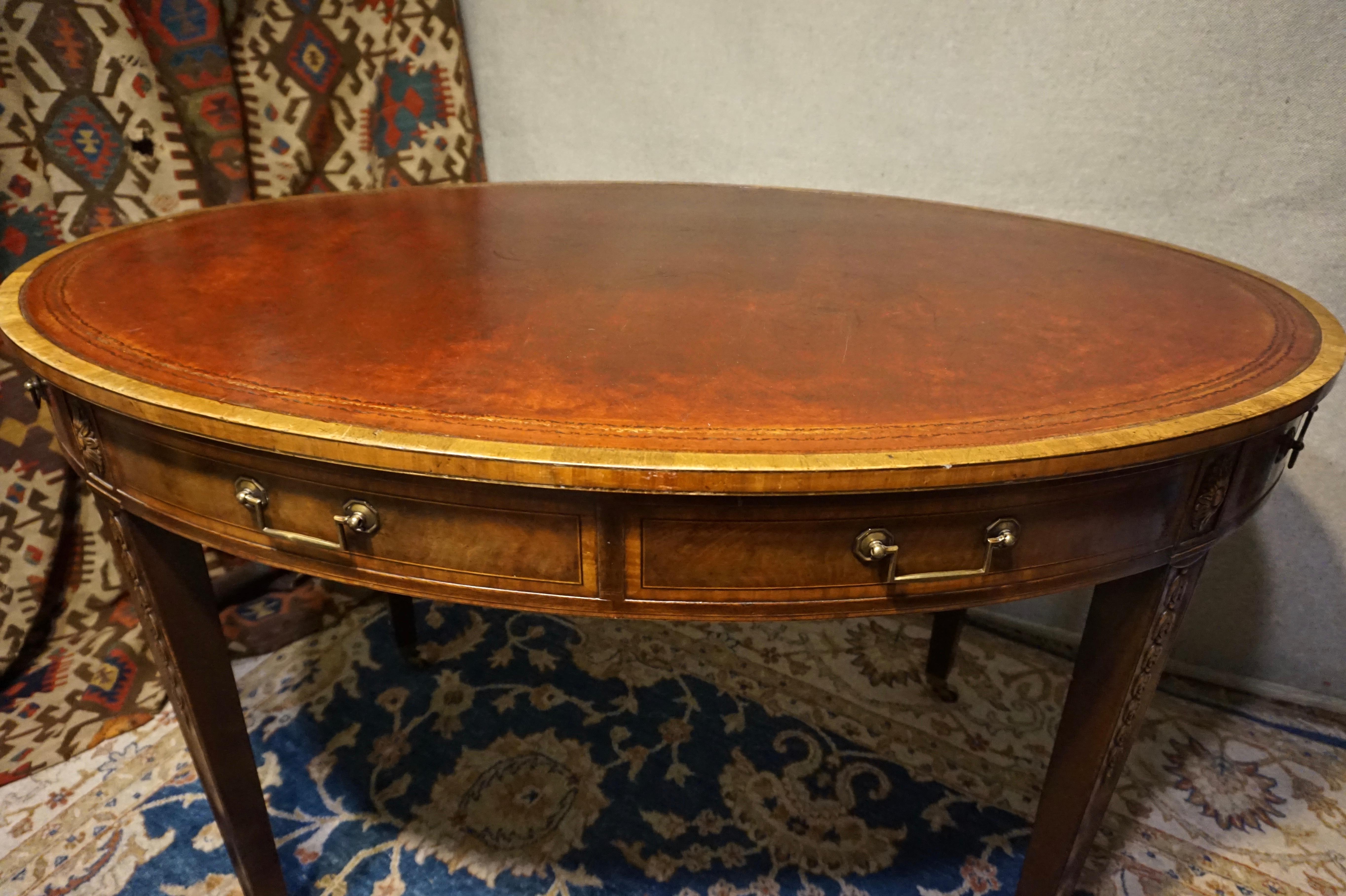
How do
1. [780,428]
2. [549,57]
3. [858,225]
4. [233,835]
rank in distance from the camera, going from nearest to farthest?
[780,428] → [233,835] → [858,225] → [549,57]

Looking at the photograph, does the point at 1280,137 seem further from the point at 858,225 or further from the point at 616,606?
the point at 616,606

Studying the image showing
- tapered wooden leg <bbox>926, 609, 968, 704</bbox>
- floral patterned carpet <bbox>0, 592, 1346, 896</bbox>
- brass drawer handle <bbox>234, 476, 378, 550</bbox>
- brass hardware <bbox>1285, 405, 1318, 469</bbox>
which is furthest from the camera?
tapered wooden leg <bbox>926, 609, 968, 704</bbox>

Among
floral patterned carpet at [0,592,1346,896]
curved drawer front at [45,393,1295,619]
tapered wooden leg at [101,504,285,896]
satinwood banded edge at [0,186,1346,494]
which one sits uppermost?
satinwood banded edge at [0,186,1346,494]

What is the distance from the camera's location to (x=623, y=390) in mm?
776

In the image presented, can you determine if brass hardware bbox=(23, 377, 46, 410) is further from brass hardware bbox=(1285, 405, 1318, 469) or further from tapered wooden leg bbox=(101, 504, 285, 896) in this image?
brass hardware bbox=(1285, 405, 1318, 469)

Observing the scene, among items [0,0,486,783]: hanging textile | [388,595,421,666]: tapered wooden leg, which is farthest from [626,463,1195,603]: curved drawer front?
[0,0,486,783]: hanging textile

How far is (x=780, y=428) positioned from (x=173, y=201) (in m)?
1.64

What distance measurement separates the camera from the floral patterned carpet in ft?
4.58

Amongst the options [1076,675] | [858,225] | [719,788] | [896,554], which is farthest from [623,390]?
[719,788]

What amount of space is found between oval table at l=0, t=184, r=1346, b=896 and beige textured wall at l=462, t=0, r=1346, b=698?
489 millimetres

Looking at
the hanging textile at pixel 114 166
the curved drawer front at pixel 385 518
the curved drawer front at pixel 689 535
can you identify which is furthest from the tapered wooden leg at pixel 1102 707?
the hanging textile at pixel 114 166

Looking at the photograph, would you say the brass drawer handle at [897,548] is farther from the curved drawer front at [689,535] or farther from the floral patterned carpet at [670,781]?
the floral patterned carpet at [670,781]

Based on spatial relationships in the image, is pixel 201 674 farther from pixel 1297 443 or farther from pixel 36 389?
pixel 1297 443

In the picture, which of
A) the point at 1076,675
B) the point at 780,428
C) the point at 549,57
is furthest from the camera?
the point at 549,57
